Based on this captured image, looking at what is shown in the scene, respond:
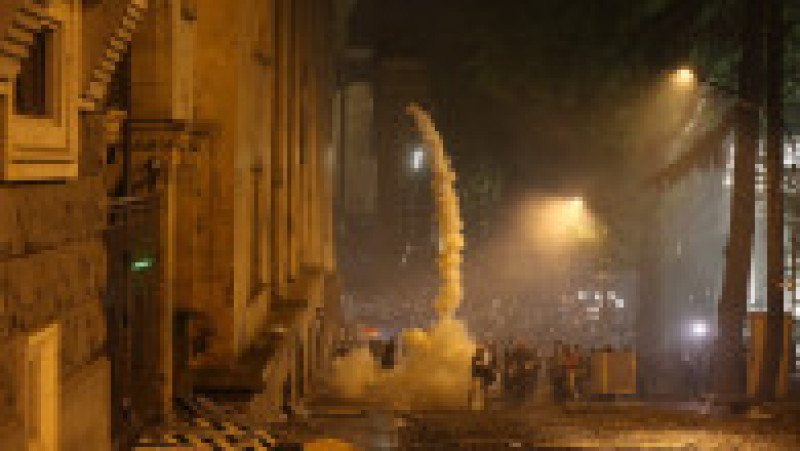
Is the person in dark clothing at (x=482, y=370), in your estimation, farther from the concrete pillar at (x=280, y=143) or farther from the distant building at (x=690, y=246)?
the distant building at (x=690, y=246)

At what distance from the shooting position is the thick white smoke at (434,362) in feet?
80.0

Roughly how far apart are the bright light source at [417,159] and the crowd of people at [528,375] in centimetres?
3938

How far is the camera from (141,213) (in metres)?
11.3

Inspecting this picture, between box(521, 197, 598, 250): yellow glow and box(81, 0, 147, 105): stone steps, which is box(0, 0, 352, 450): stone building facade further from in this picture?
box(521, 197, 598, 250): yellow glow

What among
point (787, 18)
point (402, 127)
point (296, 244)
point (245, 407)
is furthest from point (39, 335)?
point (402, 127)

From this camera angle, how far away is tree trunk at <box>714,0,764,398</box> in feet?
77.9

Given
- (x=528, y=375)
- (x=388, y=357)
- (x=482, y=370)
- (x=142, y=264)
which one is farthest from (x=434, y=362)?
(x=142, y=264)

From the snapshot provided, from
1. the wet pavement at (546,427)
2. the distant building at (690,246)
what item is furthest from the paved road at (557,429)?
the distant building at (690,246)

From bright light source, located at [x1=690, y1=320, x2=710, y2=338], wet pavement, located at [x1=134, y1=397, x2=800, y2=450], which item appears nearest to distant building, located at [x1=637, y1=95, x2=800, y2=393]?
bright light source, located at [x1=690, y1=320, x2=710, y2=338]

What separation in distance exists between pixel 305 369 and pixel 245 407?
443 inches

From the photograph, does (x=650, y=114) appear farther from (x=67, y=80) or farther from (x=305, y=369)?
(x=67, y=80)

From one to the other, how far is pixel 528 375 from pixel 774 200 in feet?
21.2

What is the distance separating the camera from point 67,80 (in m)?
6.58

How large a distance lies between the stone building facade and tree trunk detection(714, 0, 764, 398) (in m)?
9.16
